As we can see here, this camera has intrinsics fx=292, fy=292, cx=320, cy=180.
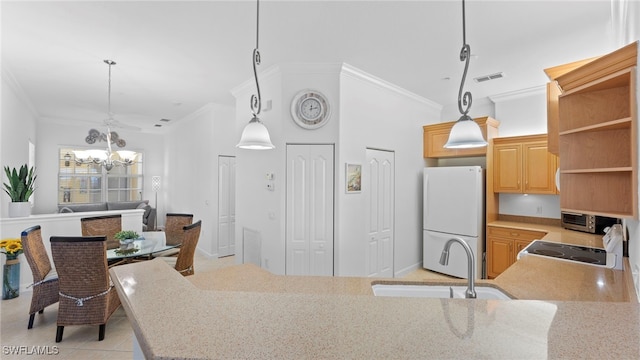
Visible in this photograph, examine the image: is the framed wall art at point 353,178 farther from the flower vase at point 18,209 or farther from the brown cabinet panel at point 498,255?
the flower vase at point 18,209

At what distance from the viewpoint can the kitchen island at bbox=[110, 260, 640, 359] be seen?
2.26ft

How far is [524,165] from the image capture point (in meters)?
4.14

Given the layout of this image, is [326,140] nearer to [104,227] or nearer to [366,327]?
[366,327]

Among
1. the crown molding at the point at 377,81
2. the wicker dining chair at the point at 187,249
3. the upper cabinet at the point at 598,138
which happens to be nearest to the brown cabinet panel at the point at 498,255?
the crown molding at the point at 377,81

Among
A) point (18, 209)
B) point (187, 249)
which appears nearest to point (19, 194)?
point (18, 209)

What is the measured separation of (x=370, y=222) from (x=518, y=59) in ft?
8.48

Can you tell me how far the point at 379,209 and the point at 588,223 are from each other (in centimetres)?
240

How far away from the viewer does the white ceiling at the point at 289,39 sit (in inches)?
94.0

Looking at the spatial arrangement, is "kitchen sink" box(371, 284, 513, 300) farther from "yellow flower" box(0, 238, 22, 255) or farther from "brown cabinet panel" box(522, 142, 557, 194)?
"yellow flower" box(0, 238, 22, 255)

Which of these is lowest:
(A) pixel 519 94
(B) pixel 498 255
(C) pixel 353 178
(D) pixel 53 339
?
(D) pixel 53 339

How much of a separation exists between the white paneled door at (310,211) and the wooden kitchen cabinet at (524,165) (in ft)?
8.68

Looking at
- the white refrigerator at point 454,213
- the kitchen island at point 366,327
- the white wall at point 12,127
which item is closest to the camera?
the kitchen island at point 366,327

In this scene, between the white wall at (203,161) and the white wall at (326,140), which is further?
the white wall at (203,161)

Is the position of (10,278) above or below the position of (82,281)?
below
